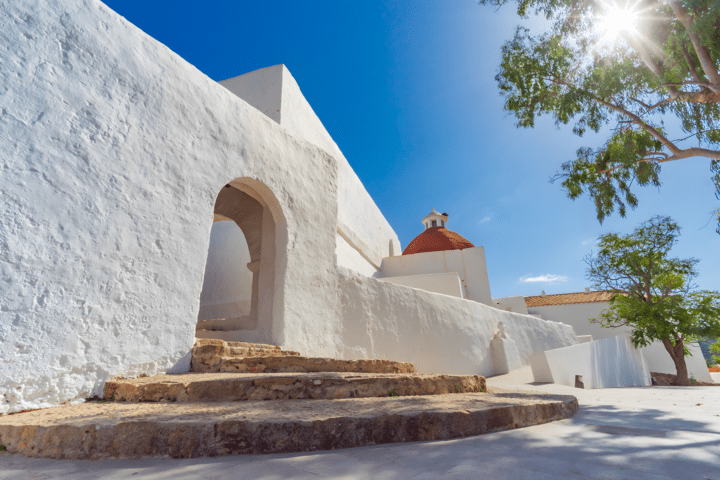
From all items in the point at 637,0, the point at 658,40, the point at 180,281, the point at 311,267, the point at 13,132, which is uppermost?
the point at 637,0

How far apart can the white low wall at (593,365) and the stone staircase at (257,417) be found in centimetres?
570

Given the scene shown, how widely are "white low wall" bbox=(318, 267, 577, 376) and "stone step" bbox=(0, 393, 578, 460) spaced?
3.15 m

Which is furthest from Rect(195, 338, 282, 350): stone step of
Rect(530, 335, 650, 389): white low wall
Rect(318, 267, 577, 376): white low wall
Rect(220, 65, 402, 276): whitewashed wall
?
Rect(530, 335, 650, 389): white low wall

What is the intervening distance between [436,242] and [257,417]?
17977 mm

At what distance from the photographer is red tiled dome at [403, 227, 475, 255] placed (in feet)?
63.8

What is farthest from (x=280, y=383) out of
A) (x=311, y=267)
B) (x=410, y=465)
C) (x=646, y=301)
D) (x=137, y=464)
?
(x=646, y=301)

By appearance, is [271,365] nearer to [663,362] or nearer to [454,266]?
[454,266]

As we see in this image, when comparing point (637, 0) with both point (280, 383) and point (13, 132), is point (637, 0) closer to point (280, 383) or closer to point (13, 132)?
A: point (280, 383)

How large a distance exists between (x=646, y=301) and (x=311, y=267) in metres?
11.9

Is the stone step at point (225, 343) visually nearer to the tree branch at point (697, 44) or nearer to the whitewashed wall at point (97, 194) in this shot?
the whitewashed wall at point (97, 194)

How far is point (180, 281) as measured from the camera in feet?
14.8

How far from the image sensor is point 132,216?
4121mm

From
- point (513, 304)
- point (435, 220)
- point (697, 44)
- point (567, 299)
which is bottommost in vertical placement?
point (513, 304)

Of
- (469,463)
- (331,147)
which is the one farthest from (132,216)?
(331,147)
